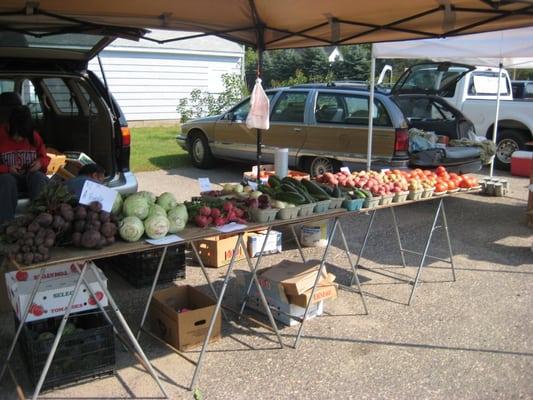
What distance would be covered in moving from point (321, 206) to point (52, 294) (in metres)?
1.96

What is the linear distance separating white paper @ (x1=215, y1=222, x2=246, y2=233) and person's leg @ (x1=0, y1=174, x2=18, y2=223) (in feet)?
6.78

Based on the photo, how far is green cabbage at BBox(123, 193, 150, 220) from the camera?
3.30 meters

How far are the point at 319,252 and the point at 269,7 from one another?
8.99 ft

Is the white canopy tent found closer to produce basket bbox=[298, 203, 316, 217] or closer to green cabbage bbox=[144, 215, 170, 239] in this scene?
produce basket bbox=[298, 203, 316, 217]

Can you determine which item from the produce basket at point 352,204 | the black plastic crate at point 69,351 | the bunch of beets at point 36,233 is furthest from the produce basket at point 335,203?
the bunch of beets at point 36,233

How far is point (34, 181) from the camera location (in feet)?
16.4

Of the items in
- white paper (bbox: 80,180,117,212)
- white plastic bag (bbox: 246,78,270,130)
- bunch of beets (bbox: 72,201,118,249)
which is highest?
white plastic bag (bbox: 246,78,270,130)

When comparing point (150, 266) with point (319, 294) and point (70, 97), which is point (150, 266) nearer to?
point (319, 294)

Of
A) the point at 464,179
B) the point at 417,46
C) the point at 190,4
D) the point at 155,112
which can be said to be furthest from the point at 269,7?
the point at 155,112

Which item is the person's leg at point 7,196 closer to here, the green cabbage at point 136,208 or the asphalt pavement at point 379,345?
the asphalt pavement at point 379,345

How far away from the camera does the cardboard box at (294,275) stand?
422 cm

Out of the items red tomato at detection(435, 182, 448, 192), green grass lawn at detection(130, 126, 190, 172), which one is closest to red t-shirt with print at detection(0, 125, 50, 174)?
red tomato at detection(435, 182, 448, 192)

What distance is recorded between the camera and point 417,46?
8.22 metres

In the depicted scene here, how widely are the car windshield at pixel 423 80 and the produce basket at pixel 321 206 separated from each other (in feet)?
22.3
